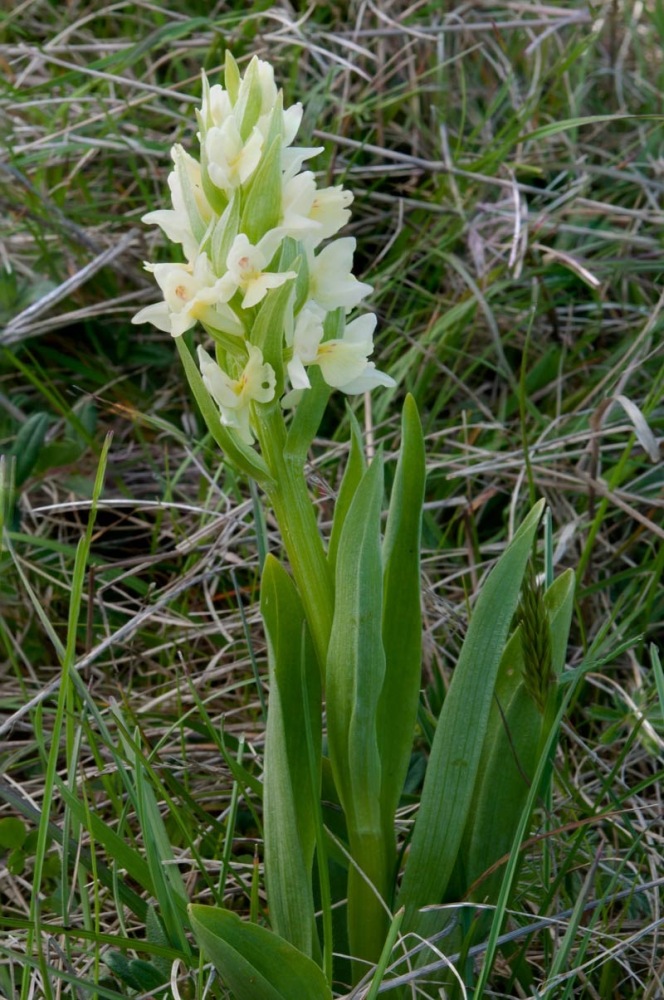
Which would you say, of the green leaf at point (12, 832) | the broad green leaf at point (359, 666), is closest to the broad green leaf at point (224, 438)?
the broad green leaf at point (359, 666)

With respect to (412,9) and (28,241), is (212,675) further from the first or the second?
(412,9)

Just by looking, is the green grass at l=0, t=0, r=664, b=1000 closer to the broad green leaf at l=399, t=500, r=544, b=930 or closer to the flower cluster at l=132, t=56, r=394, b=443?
the broad green leaf at l=399, t=500, r=544, b=930

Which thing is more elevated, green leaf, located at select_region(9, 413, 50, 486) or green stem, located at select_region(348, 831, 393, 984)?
green leaf, located at select_region(9, 413, 50, 486)

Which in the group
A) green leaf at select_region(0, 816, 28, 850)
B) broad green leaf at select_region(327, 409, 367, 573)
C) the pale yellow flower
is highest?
the pale yellow flower

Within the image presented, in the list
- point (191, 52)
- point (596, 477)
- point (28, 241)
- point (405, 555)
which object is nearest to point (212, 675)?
point (405, 555)

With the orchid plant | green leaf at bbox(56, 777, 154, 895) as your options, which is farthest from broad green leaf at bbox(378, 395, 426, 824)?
green leaf at bbox(56, 777, 154, 895)

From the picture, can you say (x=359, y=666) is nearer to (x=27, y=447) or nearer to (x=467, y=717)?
(x=467, y=717)

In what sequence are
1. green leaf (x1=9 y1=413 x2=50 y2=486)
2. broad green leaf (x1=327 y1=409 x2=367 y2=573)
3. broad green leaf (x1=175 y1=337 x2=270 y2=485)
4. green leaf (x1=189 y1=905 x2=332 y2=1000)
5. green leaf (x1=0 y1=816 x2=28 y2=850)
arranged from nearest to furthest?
green leaf (x1=189 y1=905 x2=332 y2=1000)
broad green leaf (x1=175 y1=337 x2=270 y2=485)
broad green leaf (x1=327 y1=409 x2=367 y2=573)
green leaf (x1=0 y1=816 x2=28 y2=850)
green leaf (x1=9 y1=413 x2=50 y2=486)
